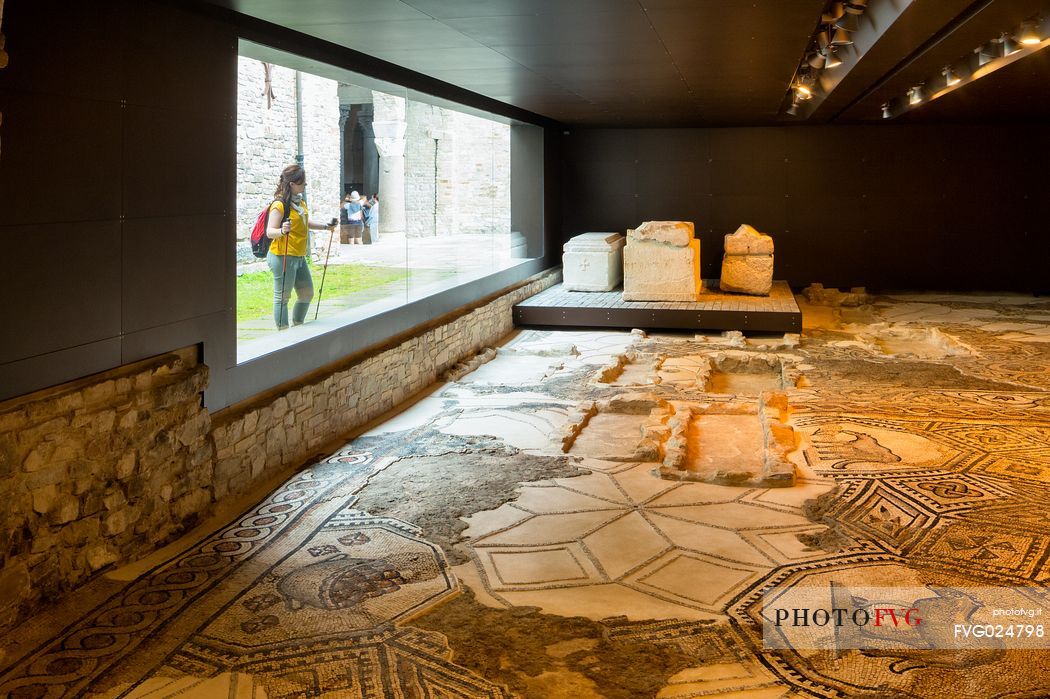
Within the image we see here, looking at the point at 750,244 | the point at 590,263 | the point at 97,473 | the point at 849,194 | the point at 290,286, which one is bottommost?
the point at 97,473

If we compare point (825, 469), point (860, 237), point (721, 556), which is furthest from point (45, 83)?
point (860, 237)

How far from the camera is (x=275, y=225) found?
23.1 feet

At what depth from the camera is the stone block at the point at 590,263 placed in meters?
14.1

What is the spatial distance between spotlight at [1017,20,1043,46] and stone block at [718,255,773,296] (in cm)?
624

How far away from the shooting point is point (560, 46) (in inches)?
303

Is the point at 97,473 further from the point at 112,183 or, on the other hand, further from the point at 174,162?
the point at 174,162

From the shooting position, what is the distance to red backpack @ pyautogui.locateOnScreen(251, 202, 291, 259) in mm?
6676

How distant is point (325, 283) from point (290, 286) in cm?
51

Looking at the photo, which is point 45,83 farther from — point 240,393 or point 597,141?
point 597,141

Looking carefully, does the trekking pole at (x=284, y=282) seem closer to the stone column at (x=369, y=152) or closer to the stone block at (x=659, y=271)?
the stone column at (x=369, y=152)

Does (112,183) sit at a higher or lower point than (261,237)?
higher

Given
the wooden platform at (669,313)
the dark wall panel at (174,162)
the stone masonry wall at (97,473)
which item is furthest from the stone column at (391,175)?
the stone masonry wall at (97,473)

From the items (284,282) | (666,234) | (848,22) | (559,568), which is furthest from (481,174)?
(559,568)

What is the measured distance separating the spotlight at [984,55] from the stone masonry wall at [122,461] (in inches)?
269
